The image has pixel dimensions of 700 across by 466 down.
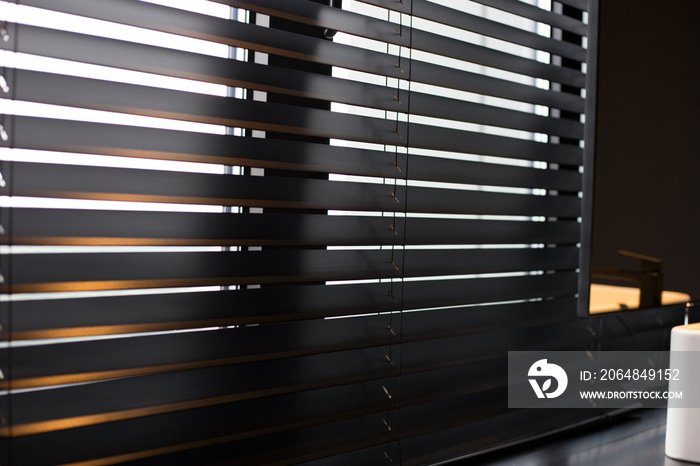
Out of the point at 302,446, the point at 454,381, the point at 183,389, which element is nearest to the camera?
the point at 183,389

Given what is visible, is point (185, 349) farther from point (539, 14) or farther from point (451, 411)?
point (539, 14)

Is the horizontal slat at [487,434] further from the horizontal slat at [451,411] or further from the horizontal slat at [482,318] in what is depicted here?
the horizontal slat at [482,318]

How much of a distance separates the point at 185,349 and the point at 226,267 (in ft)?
0.40

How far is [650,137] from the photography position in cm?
142

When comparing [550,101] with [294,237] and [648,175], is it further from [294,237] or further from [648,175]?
[294,237]

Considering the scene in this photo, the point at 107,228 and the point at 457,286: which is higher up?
the point at 107,228

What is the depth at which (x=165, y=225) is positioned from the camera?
2.93ft

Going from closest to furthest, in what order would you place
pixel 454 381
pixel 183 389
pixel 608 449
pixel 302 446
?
pixel 183 389 → pixel 302 446 → pixel 454 381 → pixel 608 449

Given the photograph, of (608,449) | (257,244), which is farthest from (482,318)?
(257,244)

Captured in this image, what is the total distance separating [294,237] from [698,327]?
885 mm

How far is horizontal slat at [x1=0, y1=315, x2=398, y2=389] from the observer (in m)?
0.80

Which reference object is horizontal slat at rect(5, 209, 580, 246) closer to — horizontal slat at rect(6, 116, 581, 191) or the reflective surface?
horizontal slat at rect(6, 116, 581, 191)

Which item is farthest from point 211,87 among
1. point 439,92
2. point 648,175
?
point 648,175
